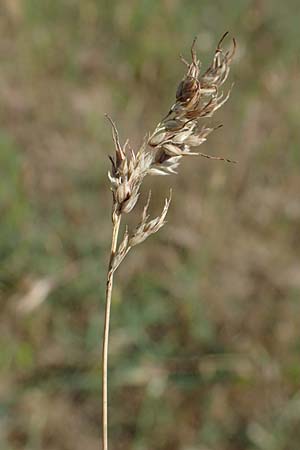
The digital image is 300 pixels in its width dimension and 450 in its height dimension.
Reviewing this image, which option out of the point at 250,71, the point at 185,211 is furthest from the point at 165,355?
the point at 250,71

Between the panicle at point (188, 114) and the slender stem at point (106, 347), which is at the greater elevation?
the panicle at point (188, 114)

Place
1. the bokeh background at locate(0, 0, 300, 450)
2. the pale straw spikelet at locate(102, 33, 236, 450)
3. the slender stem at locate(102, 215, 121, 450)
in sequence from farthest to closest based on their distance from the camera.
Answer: the bokeh background at locate(0, 0, 300, 450), the pale straw spikelet at locate(102, 33, 236, 450), the slender stem at locate(102, 215, 121, 450)

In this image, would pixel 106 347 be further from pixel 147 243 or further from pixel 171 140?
pixel 147 243

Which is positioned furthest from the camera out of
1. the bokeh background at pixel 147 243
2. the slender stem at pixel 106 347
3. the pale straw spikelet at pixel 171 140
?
the bokeh background at pixel 147 243

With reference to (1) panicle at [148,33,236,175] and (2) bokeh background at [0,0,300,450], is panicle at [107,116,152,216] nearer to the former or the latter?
(1) panicle at [148,33,236,175]

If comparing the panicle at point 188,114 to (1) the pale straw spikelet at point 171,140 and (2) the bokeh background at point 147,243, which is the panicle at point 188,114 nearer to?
(1) the pale straw spikelet at point 171,140

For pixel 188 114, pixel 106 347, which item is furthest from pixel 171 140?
pixel 106 347

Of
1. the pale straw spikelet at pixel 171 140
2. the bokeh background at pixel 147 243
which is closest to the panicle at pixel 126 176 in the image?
the pale straw spikelet at pixel 171 140

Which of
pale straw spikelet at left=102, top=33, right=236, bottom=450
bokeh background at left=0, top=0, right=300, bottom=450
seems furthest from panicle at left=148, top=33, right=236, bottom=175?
bokeh background at left=0, top=0, right=300, bottom=450

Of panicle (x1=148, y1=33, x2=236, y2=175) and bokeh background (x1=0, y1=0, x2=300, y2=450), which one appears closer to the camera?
panicle (x1=148, y1=33, x2=236, y2=175)
